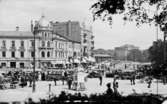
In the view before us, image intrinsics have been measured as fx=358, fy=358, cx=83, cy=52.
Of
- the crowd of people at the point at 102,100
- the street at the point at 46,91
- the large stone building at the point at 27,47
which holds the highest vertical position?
the large stone building at the point at 27,47

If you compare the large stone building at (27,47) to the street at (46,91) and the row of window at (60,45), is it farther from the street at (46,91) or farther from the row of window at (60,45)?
the street at (46,91)

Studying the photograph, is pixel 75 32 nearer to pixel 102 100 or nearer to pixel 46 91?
pixel 46 91

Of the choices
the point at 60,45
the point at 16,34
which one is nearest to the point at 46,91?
the point at 16,34

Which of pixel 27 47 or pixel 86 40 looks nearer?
pixel 27 47

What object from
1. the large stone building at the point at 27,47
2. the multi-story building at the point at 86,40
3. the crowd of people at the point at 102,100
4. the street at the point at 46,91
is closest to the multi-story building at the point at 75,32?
the multi-story building at the point at 86,40

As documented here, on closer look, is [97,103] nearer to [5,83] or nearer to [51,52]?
[5,83]

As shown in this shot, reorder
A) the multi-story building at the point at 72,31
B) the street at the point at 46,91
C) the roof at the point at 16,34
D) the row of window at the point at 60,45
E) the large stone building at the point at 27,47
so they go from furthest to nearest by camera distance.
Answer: the multi-story building at the point at 72,31, the row of window at the point at 60,45, the roof at the point at 16,34, the large stone building at the point at 27,47, the street at the point at 46,91

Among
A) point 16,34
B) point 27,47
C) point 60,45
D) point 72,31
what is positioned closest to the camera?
point 27,47

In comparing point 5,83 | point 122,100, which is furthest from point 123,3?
point 5,83

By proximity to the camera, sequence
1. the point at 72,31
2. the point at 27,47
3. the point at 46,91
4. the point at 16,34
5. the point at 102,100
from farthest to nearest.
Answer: the point at 72,31
the point at 16,34
the point at 27,47
the point at 46,91
the point at 102,100

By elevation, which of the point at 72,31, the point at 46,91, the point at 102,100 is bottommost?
the point at 46,91

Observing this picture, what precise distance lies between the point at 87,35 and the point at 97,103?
331ft

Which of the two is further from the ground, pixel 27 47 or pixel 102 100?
pixel 27 47

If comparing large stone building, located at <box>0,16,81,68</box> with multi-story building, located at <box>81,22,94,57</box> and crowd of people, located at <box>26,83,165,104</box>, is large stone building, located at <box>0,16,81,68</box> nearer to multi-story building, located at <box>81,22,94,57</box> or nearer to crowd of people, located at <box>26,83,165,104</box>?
multi-story building, located at <box>81,22,94,57</box>
